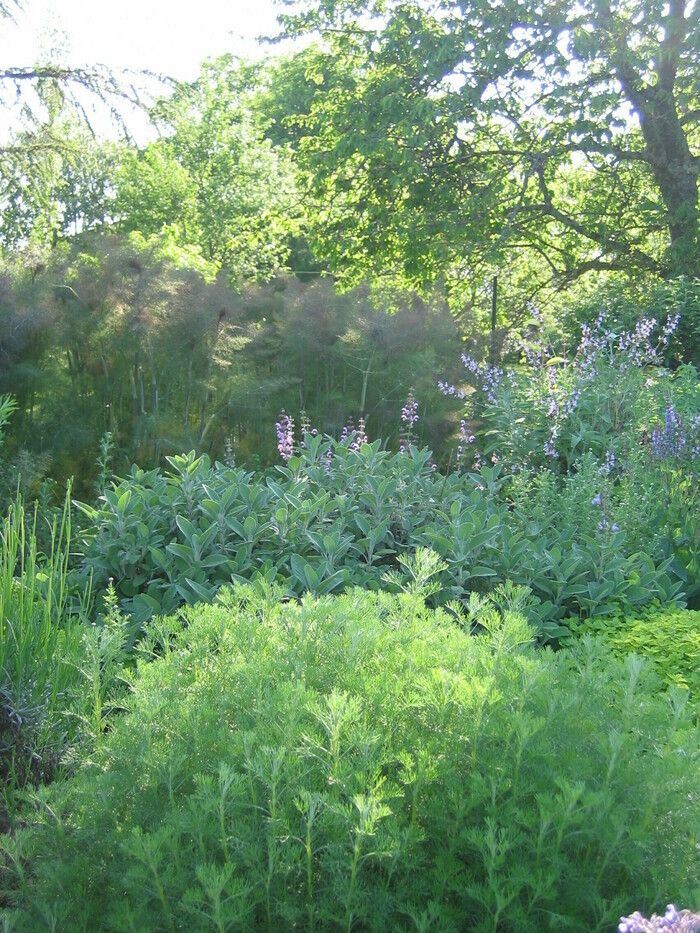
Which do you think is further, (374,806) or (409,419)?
(409,419)

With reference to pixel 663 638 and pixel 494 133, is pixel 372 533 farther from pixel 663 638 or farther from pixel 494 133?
pixel 494 133

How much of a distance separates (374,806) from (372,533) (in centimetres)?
269

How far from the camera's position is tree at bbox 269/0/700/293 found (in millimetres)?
12305

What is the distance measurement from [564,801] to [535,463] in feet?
16.9

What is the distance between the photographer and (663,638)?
376cm

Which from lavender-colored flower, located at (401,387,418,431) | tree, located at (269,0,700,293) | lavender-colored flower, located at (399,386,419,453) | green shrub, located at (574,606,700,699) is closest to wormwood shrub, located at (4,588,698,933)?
green shrub, located at (574,606,700,699)

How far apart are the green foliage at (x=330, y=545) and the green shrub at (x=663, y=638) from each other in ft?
0.63

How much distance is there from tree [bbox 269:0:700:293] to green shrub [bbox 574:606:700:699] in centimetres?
902

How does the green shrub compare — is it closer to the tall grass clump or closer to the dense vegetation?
the dense vegetation

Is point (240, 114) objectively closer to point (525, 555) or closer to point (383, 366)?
point (383, 366)

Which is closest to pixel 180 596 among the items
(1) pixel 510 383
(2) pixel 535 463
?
(2) pixel 535 463

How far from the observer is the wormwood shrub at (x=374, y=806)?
5.50 feet

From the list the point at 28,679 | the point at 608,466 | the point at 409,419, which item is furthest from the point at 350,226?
the point at 28,679

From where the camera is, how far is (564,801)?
5.42ft
